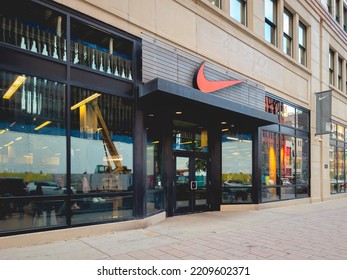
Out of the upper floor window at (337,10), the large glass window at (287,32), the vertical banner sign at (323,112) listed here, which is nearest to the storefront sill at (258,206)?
the vertical banner sign at (323,112)

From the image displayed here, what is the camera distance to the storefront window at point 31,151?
6352mm

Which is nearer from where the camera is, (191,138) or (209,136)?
(191,138)

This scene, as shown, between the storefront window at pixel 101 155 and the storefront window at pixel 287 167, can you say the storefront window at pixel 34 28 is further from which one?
the storefront window at pixel 287 167

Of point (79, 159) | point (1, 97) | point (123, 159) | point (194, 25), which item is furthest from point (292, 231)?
point (1, 97)

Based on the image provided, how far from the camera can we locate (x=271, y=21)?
14328 millimetres

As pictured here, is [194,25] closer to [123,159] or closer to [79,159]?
[123,159]

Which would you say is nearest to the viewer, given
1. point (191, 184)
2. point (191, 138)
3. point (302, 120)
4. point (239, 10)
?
point (191, 184)

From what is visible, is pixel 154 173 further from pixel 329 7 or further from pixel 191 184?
pixel 329 7

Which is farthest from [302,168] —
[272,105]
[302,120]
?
[272,105]

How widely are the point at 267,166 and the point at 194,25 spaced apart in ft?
22.2

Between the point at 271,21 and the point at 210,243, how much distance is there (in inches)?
447

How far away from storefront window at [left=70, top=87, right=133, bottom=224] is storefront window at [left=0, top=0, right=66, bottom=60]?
1.13 metres

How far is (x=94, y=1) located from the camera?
7742 millimetres

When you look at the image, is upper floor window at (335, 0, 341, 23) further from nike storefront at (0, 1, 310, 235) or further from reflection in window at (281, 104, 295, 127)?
nike storefront at (0, 1, 310, 235)
